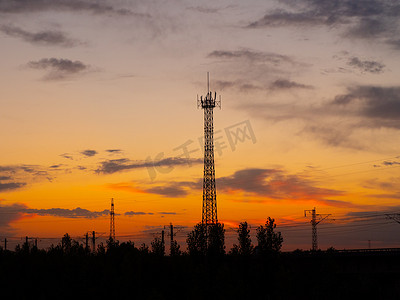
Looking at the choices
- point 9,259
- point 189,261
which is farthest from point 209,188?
point 9,259

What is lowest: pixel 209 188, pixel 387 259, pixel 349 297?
pixel 349 297

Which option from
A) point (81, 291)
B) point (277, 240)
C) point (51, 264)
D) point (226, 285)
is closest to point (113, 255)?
point (51, 264)

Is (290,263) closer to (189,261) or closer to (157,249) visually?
(189,261)

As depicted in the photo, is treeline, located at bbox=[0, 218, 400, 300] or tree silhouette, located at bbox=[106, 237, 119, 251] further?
tree silhouette, located at bbox=[106, 237, 119, 251]

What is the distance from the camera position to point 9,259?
11162cm

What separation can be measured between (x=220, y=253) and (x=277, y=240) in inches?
501

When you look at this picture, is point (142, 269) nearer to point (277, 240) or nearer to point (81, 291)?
point (81, 291)

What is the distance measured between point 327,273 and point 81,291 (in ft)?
137

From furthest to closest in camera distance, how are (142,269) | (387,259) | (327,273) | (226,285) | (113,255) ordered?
(113,255), (387,259), (142,269), (327,273), (226,285)

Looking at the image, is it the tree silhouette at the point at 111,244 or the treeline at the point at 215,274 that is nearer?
the treeline at the point at 215,274

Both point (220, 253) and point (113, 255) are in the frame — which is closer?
point (220, 253)

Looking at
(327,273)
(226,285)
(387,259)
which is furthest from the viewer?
(387,259)

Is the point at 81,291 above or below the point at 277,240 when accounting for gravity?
below

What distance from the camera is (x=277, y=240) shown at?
10788 cm
